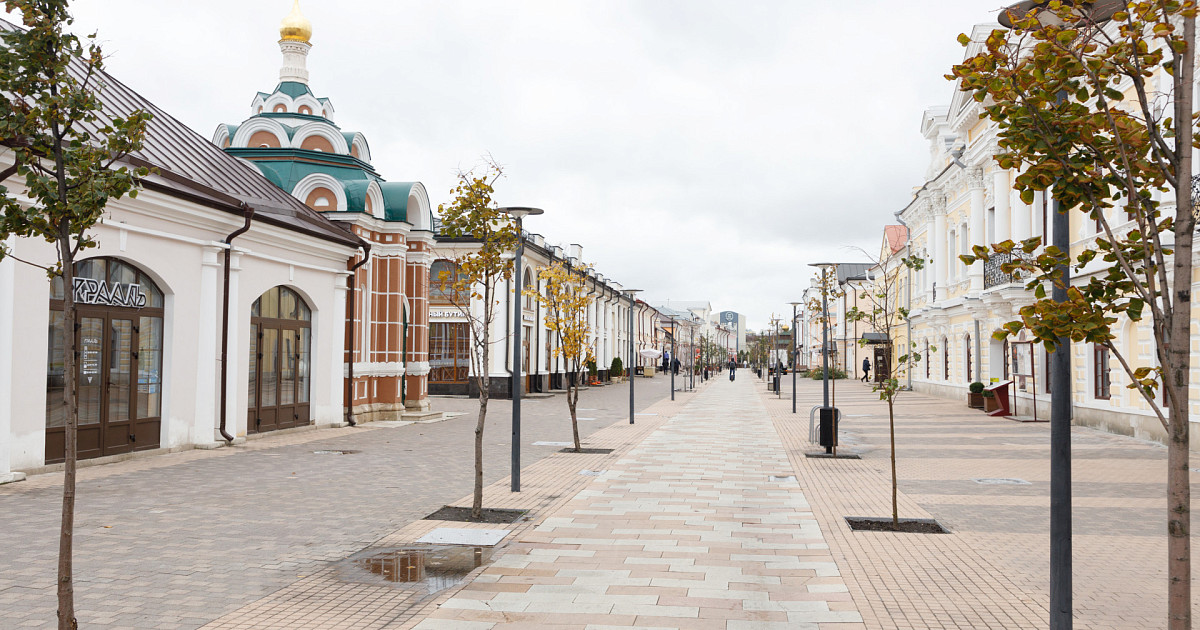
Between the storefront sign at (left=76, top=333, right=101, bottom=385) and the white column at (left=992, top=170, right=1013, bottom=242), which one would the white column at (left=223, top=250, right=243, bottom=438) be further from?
the white column at (left=992, top=170, right=1013, bottom=242)

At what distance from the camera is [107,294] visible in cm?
1299

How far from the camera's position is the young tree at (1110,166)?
3.46m

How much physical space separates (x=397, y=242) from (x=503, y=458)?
9.79 m

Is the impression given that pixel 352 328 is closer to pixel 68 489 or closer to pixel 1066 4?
pixel 68 489

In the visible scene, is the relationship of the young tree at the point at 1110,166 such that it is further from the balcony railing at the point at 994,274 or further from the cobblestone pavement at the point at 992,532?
the balcony railing at the point at 994,274

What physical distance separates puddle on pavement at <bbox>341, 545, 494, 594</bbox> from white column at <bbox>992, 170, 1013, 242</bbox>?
2479 cm

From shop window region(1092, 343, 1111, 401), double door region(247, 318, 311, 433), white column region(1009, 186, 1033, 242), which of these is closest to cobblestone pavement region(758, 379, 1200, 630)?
shop window region(1092, 343, 1111, 401)

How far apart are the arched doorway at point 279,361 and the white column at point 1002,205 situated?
21.7 m

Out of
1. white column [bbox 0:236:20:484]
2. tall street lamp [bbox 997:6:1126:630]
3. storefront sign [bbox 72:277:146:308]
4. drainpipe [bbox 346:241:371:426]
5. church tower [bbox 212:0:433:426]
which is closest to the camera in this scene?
tall street lamp [bbox 997:6:1126:630]

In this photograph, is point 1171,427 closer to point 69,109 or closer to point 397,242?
point 69,109

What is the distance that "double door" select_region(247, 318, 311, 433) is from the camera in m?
17.2

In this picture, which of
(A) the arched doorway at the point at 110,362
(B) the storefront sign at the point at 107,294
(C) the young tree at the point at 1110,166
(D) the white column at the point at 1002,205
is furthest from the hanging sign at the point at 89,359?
(D) the white column at the point at 1002,205

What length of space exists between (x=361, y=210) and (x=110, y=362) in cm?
920

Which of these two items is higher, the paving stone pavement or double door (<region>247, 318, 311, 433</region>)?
double door (<region>247, 318, 311, 433</region>)
